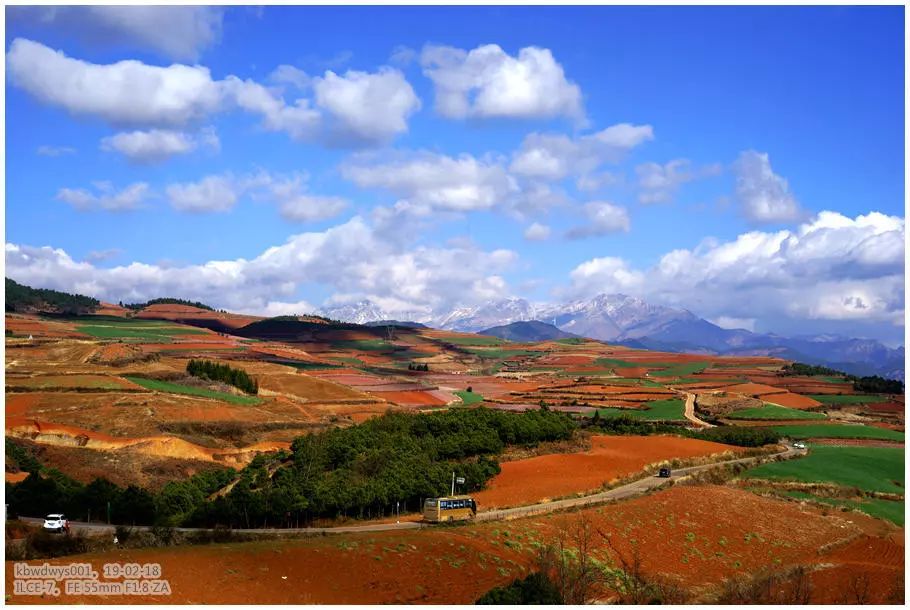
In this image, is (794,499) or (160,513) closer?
(160,513)

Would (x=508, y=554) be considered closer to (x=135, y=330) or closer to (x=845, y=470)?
(x=845, y=470)

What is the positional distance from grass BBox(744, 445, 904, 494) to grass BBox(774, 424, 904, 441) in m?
14.4

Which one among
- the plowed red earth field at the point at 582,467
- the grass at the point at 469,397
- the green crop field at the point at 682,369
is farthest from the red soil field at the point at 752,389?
the plowed red earth field at the point at 582,467

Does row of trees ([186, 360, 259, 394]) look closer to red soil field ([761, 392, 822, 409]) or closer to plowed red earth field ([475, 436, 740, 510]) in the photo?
plowed red earth field ([475, 436, 740, 510])

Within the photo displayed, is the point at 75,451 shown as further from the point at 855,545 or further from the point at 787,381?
the point at 787,381

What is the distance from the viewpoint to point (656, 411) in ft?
357

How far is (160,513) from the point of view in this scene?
146 ft

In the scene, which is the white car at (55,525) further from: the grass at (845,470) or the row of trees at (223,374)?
the row of trees at (223,374)

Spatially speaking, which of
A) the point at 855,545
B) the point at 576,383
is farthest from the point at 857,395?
the point at 855,545

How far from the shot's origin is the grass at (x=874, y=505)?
48.8 meters

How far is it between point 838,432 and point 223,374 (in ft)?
253

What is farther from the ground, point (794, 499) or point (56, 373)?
point (56, 373)

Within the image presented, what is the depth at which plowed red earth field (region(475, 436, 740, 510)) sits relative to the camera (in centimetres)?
5044

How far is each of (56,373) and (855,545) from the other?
7913cm
